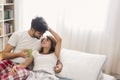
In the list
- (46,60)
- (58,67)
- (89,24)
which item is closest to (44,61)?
(46,60)

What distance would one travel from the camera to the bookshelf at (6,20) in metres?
3.36

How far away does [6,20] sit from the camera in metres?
3.46

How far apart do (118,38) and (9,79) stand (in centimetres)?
164

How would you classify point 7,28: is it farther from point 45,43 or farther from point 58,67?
point 58,67

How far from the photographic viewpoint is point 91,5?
2.67m

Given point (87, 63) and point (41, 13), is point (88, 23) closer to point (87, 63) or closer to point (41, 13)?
point (41, 13)

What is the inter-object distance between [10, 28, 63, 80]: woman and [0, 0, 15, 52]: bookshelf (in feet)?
5.37

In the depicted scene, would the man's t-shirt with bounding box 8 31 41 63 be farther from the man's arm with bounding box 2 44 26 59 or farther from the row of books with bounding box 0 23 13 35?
the row of books with bounding box 0 23 13 35

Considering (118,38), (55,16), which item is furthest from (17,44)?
(118,38)

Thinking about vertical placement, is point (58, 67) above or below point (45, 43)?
below

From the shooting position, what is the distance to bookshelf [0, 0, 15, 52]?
11.0 ft

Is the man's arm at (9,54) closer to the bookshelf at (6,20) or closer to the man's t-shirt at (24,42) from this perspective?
the man's t-shirt at (24,42)

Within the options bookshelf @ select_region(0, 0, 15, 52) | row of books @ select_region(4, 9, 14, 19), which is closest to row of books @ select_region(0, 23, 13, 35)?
bookshelf @ select_region(0, 0, 15, 52)

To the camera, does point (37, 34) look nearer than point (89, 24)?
Yes
